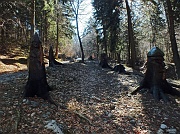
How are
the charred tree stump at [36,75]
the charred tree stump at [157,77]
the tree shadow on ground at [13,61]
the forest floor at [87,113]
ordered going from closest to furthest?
the forest floor at [87,113] → the charred tree stump at [36,75] → the charred tree stump at [157,77] → the tree shadow on ground at [13,61]

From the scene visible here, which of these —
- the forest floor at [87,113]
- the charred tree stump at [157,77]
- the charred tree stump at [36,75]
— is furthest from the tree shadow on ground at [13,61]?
the charred tree stump at [157,77]

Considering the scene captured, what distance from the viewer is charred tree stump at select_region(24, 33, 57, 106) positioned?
6.61 meters

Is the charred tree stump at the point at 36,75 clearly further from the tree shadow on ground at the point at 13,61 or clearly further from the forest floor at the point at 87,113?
the tree shadow on ground at the point at 13,61

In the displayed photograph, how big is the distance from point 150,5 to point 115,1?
4.66 meters

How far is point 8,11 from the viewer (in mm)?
16672

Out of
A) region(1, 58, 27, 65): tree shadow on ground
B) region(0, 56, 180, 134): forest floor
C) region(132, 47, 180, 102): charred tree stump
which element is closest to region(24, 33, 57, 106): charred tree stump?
region(0, 56, 180, 134): forest floor

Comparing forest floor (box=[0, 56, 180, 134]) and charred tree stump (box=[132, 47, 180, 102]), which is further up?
charred tree stump (box=[132, 47, 180, 102])

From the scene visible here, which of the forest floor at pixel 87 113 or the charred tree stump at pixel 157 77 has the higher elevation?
the charred tree stump at pixel 157 77

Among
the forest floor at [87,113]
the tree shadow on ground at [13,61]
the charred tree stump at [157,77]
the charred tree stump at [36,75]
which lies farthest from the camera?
the tree shadow on ground at [13,61]

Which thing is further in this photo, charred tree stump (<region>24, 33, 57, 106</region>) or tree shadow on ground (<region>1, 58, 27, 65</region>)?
tree shadow on ground (<region>1, 58, 27, 65</region>)

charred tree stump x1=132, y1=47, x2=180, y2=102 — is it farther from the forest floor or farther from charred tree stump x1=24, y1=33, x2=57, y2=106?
charred tree stump x1=24, y1=33, x2=57, y2=106

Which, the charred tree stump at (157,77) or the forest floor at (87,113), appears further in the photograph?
the charred tree stump at (157,77)

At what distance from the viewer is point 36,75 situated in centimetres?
681

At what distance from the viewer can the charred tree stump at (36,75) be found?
6.61m
